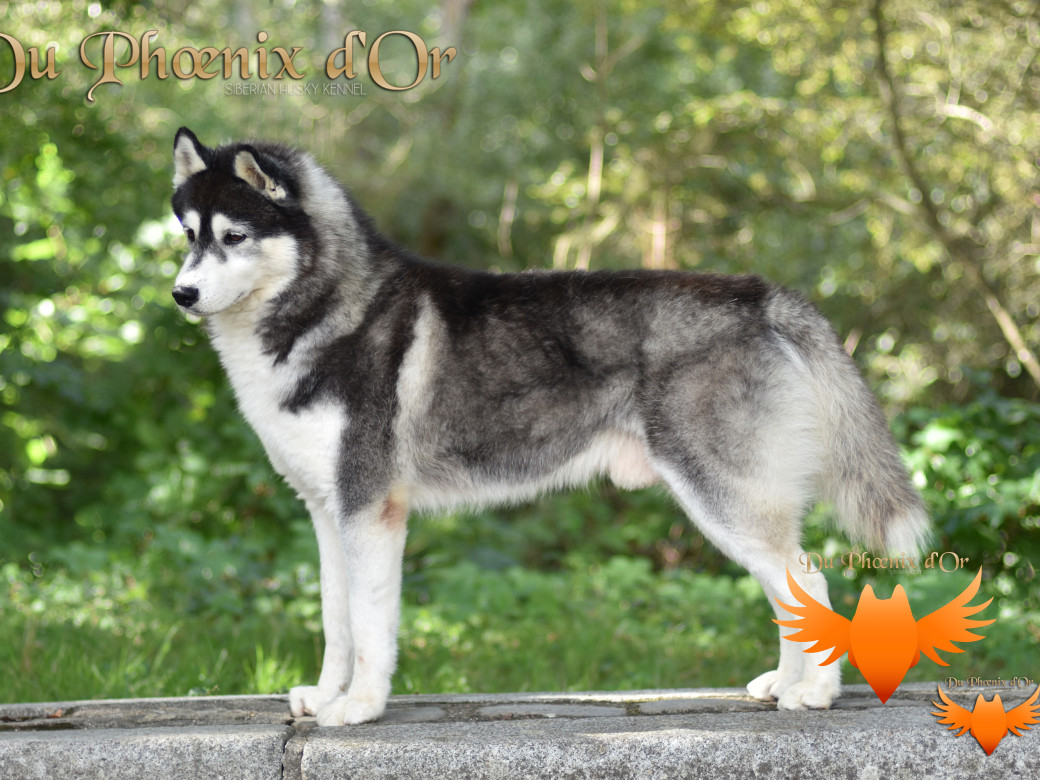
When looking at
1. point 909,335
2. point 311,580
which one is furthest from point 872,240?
point 311,580

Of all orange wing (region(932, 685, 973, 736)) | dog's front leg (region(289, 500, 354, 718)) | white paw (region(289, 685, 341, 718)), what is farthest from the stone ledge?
dog's front leg (region(289, 500, 354, 718))

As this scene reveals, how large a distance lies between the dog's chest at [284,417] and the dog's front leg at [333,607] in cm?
14

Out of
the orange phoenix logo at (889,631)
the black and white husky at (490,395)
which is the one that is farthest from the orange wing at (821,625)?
the black and white husky at (490,395)

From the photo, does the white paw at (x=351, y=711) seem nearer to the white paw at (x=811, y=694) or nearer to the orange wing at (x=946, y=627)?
the white paw at (x=811, y=694)

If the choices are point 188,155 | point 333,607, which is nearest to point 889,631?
point 333,607

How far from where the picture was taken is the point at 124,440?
704 centimetres

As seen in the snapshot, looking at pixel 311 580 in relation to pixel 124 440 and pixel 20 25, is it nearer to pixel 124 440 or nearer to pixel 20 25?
pixel 124 440

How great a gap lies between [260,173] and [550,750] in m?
2.03

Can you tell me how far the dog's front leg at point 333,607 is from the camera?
323 centimetres

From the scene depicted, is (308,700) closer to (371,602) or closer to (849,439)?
(371,602)

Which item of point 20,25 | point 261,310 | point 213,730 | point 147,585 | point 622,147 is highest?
point 20,25

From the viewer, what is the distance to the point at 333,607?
327 cm

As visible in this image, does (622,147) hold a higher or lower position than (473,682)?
higher

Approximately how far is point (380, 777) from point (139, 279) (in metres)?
5.29
